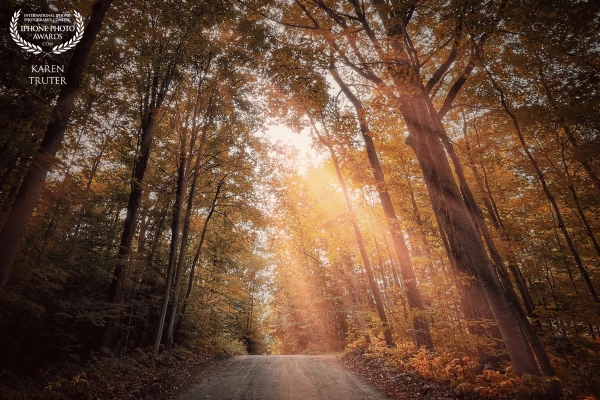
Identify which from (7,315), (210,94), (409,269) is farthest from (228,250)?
(409,269)

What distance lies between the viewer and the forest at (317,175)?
4.66 m

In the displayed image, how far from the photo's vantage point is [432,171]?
582cm

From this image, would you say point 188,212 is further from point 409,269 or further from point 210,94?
point 409,269

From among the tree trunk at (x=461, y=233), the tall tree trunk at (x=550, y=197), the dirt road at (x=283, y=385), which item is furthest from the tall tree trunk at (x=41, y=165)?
the tall tree trunk at (x=550, y=197)

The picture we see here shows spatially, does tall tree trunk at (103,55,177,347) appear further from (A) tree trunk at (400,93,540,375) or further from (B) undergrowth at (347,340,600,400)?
(B) undergrowth at (347,340,600,400)

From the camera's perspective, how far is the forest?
4.66 metres

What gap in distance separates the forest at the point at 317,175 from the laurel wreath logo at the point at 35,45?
0.08 metres

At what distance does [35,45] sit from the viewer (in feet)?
17.7

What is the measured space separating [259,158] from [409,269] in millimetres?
9699

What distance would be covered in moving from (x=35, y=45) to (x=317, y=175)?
12.5 m

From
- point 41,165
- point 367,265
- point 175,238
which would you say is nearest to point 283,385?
point 367,265

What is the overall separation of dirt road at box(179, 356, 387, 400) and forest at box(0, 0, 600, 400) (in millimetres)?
1590

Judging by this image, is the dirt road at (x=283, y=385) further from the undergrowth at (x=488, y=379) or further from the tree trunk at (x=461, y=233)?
the tree trunk at (x=461, y=233)

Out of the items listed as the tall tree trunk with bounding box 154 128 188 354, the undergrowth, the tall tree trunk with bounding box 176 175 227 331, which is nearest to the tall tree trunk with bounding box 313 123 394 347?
the undergrowth
